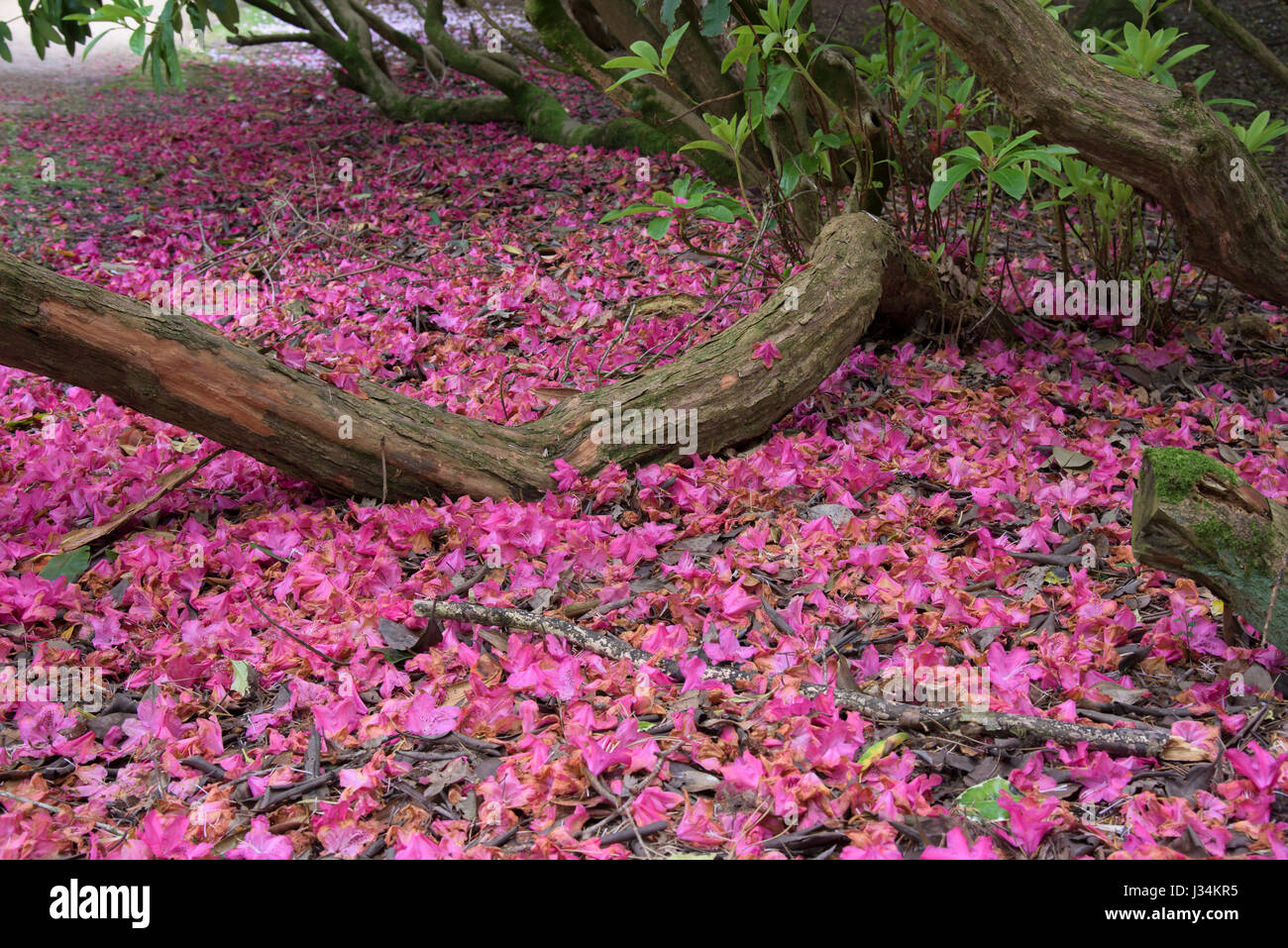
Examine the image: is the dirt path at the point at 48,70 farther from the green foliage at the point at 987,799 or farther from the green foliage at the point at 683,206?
the green foliage at the point at 987,799

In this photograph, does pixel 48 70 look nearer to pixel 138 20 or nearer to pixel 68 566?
pixel 138 20

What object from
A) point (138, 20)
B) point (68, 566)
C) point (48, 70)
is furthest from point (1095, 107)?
point (48, 70)

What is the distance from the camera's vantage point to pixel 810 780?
4.96 ft

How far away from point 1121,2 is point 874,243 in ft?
15.3

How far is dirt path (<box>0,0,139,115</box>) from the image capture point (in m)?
8.59

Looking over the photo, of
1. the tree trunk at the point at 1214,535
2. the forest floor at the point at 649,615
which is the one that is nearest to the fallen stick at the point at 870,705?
the forest floor at the point at 649,615

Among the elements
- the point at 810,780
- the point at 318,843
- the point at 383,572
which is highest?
the point at 383,572

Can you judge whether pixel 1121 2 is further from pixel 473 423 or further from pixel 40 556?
pixel 40 556

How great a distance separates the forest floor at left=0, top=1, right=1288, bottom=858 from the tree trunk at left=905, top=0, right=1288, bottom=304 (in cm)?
68

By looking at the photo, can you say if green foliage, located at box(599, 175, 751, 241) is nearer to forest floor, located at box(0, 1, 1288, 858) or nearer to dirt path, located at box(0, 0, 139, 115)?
forest floor, located at box(0, 1, 1288, 858)

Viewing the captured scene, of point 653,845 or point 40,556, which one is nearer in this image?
point 653,845

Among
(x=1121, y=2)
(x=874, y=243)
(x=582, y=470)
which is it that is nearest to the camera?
(x=582, y=470)
